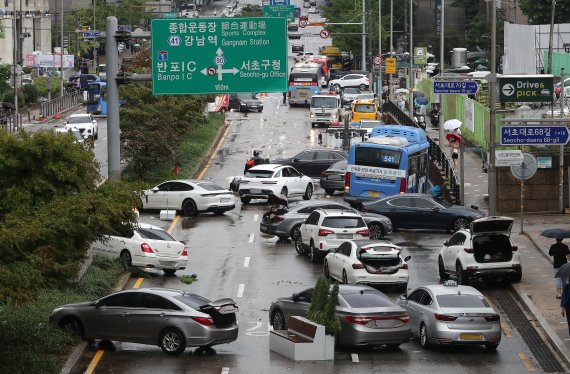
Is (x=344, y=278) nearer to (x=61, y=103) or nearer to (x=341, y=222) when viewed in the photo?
(x=341, y=222)

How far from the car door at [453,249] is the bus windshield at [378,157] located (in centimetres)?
1420

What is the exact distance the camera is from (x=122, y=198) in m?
27.3

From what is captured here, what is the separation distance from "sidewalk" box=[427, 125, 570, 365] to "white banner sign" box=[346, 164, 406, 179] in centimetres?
350

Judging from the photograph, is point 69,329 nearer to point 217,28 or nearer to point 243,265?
point 217,28

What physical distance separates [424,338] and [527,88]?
1619cm

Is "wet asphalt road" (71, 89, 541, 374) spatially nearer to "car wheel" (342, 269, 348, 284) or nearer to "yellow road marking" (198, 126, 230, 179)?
"yellow road marking" (198, 126, 230, 179)

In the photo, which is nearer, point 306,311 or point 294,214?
point 306,311

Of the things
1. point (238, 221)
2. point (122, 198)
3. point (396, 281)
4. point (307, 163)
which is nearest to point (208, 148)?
point (307, 163)

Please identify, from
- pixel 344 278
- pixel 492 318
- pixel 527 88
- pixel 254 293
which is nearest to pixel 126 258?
pixel 254 293

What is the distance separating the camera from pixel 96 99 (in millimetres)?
89188

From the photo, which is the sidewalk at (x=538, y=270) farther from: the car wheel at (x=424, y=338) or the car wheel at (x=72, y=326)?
the car wheel at (x=72, y=326)

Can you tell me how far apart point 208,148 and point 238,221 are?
20449 mm

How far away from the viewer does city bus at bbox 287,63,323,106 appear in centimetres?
9281

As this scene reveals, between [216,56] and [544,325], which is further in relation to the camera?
[216,56]
